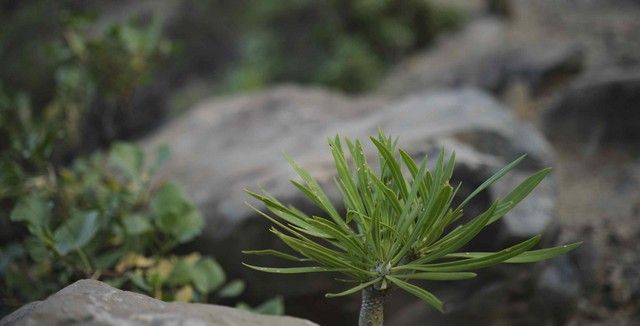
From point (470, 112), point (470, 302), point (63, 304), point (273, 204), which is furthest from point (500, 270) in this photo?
point (63, 304)

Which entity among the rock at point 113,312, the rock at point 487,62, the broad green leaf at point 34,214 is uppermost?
the rock at point 487,62

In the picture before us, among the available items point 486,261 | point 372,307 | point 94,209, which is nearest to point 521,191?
point 486,261

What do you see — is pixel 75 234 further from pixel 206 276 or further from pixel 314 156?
pixel 314 156

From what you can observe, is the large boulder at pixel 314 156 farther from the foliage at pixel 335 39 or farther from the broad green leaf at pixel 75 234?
the foliage at pixel 335 39

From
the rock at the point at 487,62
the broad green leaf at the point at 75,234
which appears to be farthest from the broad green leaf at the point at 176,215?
the rock at the point at 487,62

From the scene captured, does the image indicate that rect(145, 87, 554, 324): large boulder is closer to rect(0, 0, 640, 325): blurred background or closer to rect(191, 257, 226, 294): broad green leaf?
rect(0, 0, 640, 325): blurred background
